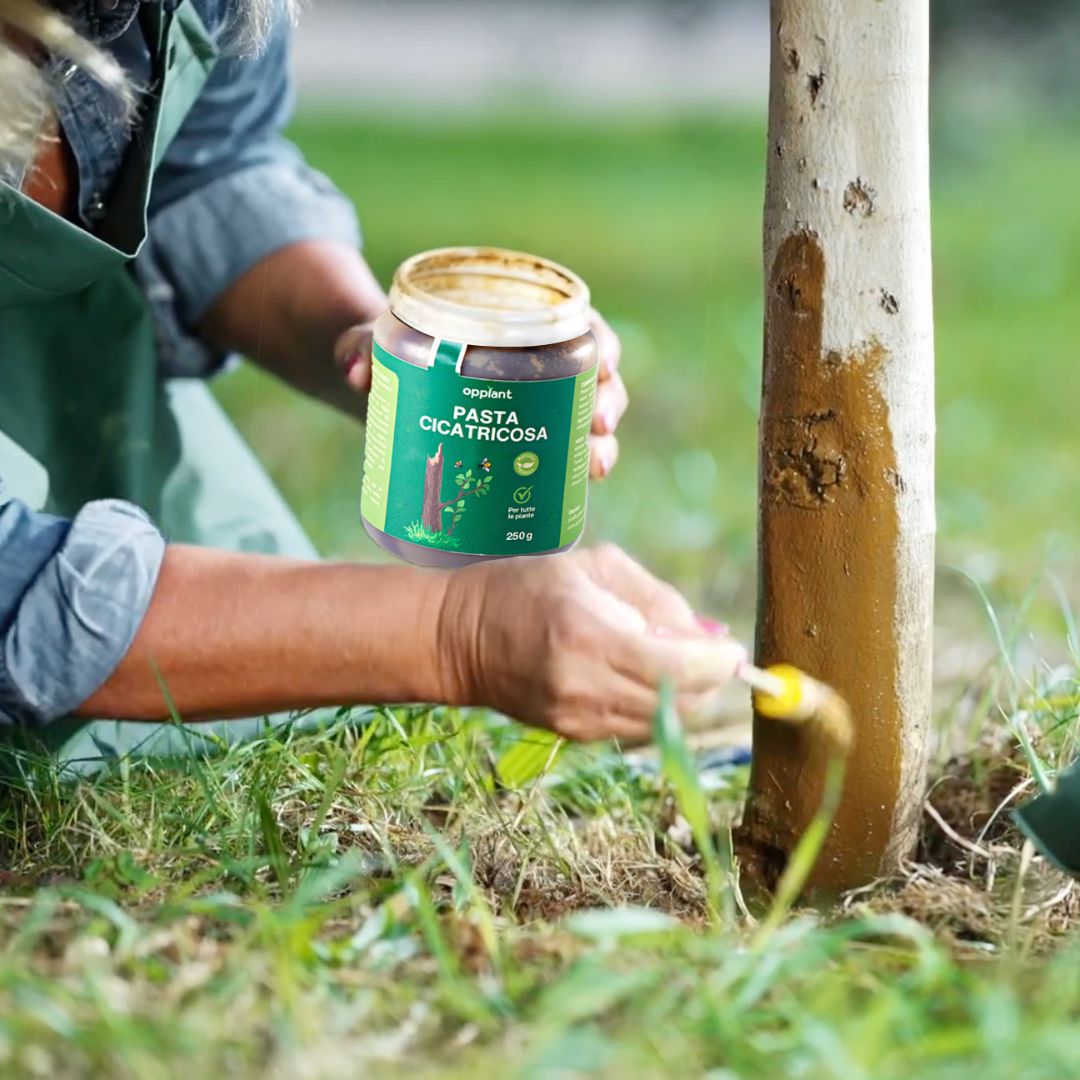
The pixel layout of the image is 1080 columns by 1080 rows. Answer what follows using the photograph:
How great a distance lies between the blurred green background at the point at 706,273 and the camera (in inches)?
114

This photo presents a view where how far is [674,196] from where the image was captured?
A: 5.52 m

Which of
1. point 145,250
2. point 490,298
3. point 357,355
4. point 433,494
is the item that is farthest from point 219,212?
point 433,494

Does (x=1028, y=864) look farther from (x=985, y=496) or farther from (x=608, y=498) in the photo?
(x=985, y=496)

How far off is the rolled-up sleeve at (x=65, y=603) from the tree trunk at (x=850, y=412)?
0.56m

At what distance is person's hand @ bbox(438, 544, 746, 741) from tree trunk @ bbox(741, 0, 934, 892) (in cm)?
20

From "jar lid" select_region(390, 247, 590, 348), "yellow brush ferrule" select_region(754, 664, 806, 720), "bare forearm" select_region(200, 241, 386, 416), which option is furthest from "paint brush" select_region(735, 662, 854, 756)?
"bare forearm" select_region(200, 241, 386, 416)

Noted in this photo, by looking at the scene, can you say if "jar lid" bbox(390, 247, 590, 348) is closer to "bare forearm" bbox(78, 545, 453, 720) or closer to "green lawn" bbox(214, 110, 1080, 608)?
"bare forearm" bbox(78, 545, 453, 720)

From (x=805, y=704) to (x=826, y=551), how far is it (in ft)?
0.45

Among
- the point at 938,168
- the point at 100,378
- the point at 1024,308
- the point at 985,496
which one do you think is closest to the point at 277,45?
the point at 100,378

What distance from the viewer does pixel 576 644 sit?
4.04 ft

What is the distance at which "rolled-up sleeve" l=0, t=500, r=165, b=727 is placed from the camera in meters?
1.32

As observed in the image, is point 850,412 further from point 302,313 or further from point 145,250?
point 145,250

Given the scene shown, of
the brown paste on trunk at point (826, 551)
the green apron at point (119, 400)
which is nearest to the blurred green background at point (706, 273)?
the green apron at point (119, 400)

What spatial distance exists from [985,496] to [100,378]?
188 cm
